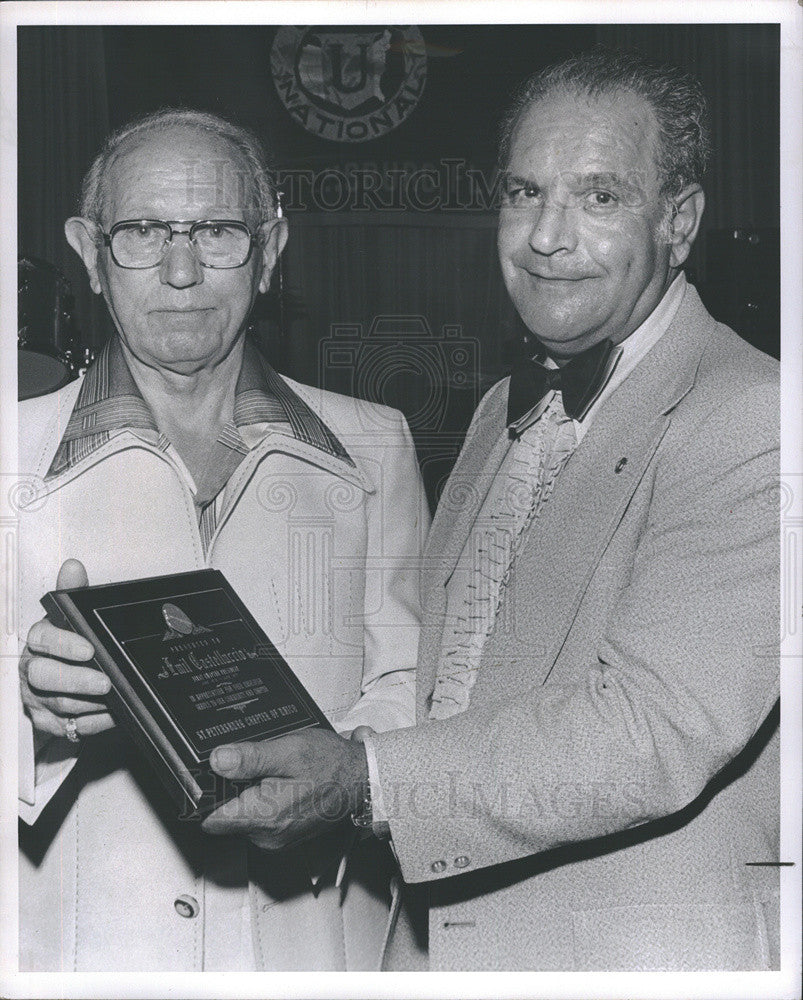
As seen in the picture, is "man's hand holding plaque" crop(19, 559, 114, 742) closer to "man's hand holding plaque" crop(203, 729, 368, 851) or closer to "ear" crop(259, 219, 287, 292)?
"man's hand holding plaque" crop(203, 729, 368, 851)

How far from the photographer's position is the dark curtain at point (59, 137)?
264 centimetres

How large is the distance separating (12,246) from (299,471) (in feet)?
2.86

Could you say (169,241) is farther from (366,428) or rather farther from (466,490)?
(466,490)

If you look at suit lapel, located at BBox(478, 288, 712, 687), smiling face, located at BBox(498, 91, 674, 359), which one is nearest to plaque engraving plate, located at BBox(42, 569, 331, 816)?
suit lapel, located at BBox(478, 288, 712, 687)

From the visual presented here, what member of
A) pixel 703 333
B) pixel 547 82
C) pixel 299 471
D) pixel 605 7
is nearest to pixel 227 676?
pixel 299 471

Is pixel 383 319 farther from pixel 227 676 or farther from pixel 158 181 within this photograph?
pixel 227 676

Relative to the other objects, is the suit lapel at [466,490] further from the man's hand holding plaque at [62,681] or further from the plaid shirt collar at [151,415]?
the man's hand holding plaque at [62,681]

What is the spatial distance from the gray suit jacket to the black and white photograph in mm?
12

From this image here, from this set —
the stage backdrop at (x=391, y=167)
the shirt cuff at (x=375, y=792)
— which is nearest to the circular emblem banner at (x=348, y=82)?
the stage backdrop at (x=391, y=167)

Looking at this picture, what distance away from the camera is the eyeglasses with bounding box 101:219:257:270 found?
2.60 m

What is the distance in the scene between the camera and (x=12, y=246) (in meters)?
2.67

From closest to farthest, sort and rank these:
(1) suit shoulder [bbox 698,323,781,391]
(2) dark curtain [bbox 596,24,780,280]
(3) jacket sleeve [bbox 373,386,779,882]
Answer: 1. (3) jacket sleeve [bbox 373,386,779,882]
2. (1) suit shoulder [bbox 698,323,781,391]
3. (2) dark curtain [bbox 596,24,780,280]

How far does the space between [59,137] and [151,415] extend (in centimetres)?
70

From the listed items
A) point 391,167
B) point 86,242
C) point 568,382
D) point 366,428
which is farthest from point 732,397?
point 86,242
